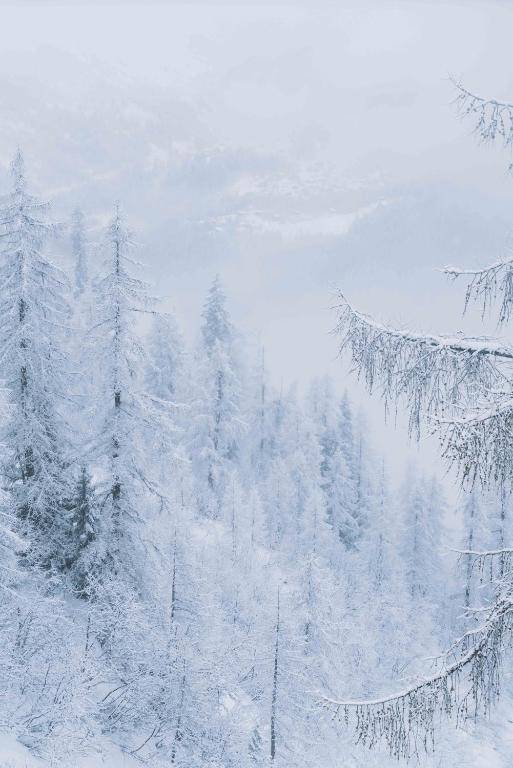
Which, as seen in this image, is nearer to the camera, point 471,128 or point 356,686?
point 471,128

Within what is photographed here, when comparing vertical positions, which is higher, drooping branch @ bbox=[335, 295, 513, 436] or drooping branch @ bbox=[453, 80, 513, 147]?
drooping branch @ bbox=[453, 80, 513, 147]

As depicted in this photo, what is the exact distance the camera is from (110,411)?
17688 mm

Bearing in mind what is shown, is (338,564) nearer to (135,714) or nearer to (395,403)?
(135,714)

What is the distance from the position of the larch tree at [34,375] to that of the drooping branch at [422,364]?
13663mm

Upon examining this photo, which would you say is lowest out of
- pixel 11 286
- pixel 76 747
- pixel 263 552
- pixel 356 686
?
pixel 356 686

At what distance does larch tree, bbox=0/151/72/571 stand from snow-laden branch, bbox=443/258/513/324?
1435 centimetres

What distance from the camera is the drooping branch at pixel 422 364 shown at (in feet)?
16.2

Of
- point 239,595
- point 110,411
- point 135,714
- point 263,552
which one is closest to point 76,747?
point 135,714

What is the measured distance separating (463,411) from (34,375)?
49.4ft

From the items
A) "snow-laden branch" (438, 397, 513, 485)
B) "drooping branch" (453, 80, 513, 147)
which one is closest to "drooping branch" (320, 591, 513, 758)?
"snow-laden branch" (438, 397, 513, 485)

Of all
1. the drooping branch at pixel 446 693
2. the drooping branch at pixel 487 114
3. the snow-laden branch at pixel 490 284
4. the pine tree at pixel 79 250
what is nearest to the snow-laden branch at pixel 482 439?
the snow-laden branch at pixel 490 284

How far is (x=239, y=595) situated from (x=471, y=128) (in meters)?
26.7

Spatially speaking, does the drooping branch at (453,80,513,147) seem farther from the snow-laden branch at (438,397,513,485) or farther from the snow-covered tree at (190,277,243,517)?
the snow-covered tree at (190,277,243,517)

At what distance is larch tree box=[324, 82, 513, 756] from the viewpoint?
4656 mm
